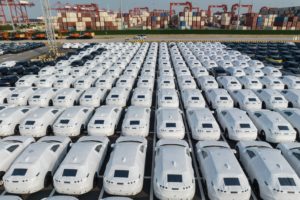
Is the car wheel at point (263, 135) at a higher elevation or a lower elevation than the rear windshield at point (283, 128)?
lower

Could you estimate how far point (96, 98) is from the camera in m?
18.0

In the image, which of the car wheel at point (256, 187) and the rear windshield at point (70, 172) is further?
the car wheel at point (256, 187)

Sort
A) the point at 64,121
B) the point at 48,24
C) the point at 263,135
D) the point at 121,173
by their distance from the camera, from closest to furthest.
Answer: the point at 121,173 < the point at 263,135 < the point at 64,121 < the point at 48,24

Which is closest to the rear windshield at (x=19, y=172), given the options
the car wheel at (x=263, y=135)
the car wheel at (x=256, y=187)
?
the car wheel at (x=256, y=187)

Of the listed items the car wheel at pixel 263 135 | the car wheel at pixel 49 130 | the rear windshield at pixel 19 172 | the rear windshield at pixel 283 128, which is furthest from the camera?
the car wheel at pixel 49 130

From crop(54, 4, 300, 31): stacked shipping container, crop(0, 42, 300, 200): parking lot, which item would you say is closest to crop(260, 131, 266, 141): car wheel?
crop(0, 42, 300, 200): parking lot

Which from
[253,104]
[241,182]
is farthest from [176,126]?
[253,104]

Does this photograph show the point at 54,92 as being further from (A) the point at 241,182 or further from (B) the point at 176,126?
(A) the point at 241,182

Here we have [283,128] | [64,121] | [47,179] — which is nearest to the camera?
[47,179]

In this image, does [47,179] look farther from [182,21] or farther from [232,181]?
[182,21]

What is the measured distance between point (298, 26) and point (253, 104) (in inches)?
4178

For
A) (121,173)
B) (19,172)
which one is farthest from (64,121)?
(121,173)

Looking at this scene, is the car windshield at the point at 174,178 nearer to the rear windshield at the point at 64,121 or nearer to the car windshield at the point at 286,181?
the car windshield at the point at 286,181

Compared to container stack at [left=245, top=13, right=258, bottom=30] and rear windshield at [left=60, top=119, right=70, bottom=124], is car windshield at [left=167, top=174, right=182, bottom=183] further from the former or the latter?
container stack at [left=245, top=13, right=258, bottom=30]
